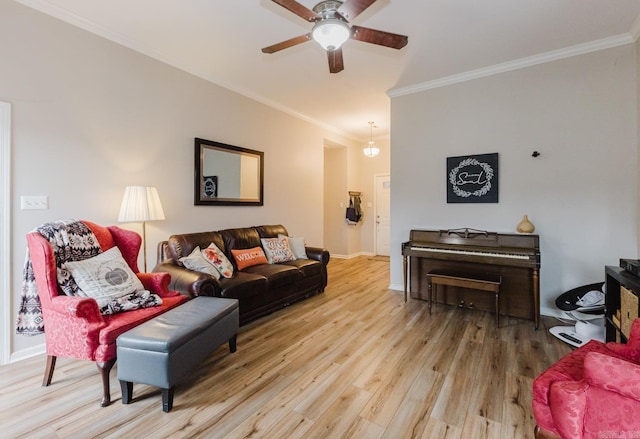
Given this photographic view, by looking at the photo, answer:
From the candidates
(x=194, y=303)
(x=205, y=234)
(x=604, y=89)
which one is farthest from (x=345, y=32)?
(x=604, y=89)

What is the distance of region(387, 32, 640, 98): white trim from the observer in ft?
9.59

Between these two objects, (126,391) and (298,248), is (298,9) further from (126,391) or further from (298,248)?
(298,248)

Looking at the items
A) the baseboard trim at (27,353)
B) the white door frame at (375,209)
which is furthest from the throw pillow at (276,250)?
the white door frame at (375,209)

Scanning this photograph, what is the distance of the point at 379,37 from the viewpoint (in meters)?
2.15

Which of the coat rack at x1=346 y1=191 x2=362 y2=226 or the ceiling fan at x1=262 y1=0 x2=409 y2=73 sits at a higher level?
the ceiling fan at x1=262 y1=0 x2=409 y2=73

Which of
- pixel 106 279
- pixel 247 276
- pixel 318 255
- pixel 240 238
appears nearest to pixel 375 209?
pixel 318 255

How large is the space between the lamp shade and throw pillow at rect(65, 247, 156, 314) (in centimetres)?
48

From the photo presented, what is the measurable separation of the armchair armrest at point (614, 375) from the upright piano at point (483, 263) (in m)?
Answer: 1.97

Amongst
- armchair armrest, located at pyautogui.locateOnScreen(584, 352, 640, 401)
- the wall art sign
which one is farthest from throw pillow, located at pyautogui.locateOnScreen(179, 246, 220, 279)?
the wall art sign

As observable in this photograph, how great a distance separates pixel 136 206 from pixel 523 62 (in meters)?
4.38

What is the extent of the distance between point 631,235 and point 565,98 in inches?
60.5

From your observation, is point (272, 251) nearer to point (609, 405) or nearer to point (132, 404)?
point (132, 404)

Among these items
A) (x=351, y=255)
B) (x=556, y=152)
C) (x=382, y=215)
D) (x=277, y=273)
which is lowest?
(x=351, y=255)

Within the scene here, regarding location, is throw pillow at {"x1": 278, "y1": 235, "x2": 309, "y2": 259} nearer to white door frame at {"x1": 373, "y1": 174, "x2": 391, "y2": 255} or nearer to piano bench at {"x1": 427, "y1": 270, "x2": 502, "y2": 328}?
piano bench at {"x1": 427, "y1": 270, "x2": 502, "y2": 328}
